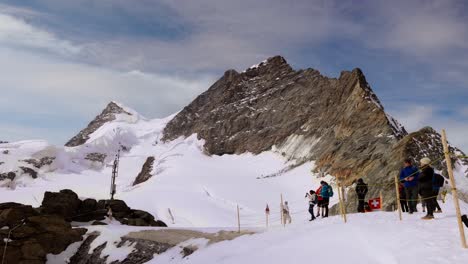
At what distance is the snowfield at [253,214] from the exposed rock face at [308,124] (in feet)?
10.5

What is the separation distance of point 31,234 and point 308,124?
6367 cm

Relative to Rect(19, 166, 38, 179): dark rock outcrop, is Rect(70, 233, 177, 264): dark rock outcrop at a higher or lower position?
lower

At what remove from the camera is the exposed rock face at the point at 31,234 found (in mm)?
23281

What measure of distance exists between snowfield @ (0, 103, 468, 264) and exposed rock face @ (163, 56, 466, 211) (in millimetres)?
3200

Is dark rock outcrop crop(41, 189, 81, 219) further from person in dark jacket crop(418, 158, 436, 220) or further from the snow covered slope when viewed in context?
person in dark jacket crop(418, 158, 436, 220)

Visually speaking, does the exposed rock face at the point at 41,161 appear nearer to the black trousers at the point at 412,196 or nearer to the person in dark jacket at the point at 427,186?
the black trousers at the point at 412,196

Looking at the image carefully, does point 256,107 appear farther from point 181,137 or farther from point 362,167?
point 362,167

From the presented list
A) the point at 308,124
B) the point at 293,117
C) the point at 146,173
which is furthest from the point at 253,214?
the point at 146,173

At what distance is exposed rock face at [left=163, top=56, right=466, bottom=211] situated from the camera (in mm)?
43594

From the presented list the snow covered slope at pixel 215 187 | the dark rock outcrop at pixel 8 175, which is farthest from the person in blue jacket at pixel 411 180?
the dark rock outcrop at pixel 8 175

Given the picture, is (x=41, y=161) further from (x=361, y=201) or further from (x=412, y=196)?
(x=412, y=196)

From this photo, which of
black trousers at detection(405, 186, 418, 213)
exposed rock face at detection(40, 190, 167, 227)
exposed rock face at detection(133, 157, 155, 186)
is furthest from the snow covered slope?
black trousers at detection(405, 186, 418, 213)

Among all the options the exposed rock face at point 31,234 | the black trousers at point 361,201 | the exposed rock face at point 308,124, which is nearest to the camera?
the black trousers at point 361,201

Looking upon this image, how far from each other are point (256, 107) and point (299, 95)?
45.7ft
